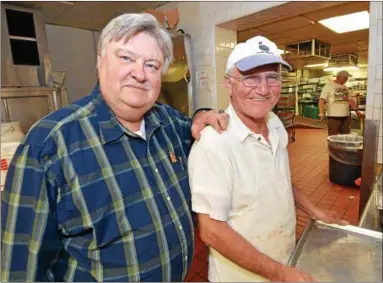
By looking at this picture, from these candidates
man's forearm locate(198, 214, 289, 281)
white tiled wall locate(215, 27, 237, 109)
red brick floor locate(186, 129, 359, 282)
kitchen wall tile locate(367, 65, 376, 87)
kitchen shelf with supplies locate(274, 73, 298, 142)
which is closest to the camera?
man's forearm locate(198, 214, 289, 281)

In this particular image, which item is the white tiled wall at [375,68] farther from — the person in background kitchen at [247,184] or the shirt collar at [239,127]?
the shirt collar at [239,127]

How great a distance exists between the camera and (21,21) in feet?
11.3

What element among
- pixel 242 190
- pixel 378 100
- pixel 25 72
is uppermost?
pixel 25 72

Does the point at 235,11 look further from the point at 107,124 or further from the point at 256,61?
the point at 107,124

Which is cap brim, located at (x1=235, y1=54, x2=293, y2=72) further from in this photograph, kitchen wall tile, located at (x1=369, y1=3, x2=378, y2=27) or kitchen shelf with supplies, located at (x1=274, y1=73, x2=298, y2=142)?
kitchen shelf with supplies, located at (x1=274, y1=73, x2=298, y2=142)

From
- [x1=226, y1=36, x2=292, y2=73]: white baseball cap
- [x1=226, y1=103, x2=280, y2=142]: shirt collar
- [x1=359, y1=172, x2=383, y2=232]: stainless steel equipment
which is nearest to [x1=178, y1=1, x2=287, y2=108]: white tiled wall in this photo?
[x1=226, y1=36, x2=292, y2=73]: white baseball cap

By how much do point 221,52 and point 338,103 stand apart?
3.37 meters

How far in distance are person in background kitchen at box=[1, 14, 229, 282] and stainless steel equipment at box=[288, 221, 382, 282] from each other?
0.47 meters

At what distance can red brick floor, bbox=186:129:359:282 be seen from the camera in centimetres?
245

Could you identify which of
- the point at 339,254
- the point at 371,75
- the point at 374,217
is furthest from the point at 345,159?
the point at 339,254

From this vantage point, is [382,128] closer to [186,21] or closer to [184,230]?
[184,230]

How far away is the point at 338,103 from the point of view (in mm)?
5074

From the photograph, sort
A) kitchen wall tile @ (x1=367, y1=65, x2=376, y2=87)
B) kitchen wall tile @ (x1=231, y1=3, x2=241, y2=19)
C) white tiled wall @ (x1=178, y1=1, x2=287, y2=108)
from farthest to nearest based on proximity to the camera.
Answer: white tiled wall @ (x1=178, y1=1, x2=287, y2=108)
kitchen wall tile @ (x1=231, y1=3, x2=241, y2=19)
kitchen wall tile @ (x1=367, y1=65, x2=376, y2=87)

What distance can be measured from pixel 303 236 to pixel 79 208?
0.90 meters
